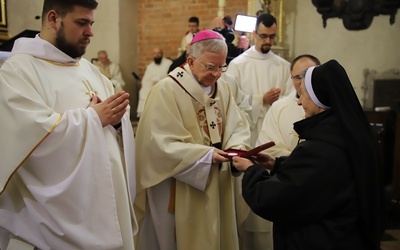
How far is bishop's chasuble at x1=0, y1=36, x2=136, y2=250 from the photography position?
6.45 feet

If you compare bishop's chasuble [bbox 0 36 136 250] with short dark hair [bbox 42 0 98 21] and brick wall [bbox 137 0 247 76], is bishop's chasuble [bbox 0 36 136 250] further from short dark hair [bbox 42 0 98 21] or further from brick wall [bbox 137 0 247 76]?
brick wall [bbox 137 0 247 76]

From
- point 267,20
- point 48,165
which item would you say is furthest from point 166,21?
point 48,165

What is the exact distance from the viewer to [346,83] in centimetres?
191

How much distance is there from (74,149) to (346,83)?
1.37 meters

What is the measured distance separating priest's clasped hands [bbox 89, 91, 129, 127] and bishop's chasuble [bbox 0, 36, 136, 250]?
0.04 metres

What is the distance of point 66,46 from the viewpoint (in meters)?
2.25

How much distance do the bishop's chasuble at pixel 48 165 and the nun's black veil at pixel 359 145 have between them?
1.19 meters

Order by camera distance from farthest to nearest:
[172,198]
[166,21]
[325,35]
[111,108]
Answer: [166,21]
[325,35]
[172,198]
[111,108]

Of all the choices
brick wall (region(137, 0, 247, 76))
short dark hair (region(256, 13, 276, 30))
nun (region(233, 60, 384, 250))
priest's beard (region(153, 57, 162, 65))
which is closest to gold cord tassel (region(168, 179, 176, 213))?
nun (region(233, 60, 384, 250))

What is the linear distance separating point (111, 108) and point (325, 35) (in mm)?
5955

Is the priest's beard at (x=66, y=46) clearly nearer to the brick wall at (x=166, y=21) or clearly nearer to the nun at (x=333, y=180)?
the nun at (x=333, y=180)

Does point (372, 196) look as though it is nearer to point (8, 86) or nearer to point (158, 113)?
point (158, 113)

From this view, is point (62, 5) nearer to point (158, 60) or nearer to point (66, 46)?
point (66, 46)

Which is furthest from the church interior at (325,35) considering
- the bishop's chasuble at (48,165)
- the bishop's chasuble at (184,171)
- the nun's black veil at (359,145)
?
the bishop's chasuble at (48,165)
